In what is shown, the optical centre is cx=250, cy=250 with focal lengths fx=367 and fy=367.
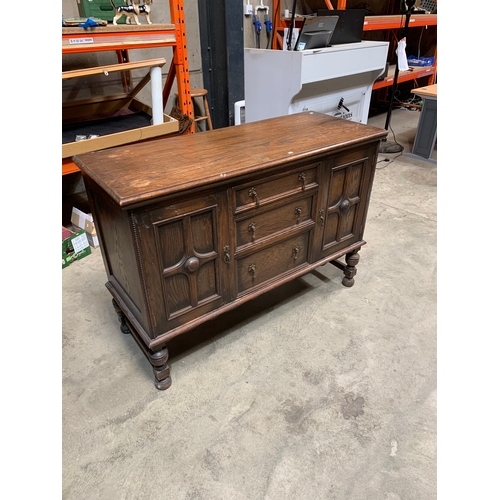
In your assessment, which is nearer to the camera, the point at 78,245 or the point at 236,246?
the point at 236,246

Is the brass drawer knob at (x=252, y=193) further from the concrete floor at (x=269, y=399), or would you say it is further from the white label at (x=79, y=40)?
the white label at (x=79, y=40)

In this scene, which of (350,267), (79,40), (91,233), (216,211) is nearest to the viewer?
(216,211)

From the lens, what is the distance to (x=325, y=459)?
1254 mm

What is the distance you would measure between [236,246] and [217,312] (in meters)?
0.29

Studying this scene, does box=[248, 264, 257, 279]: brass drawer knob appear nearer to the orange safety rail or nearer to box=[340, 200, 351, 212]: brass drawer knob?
box=[340, 200, 351, 212]: brass drawer knob

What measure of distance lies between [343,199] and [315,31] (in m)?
1.73

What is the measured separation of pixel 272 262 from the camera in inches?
63.6

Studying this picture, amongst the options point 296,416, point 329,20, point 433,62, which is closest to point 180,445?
point 296,416

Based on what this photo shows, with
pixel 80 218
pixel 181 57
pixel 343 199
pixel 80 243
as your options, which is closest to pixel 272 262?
pixel 343 199

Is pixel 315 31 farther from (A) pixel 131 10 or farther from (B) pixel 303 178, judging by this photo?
(B) pixel 303 178

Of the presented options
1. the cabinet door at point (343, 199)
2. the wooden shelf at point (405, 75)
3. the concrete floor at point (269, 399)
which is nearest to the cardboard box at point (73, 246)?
the concrete floor at point (269, 399)

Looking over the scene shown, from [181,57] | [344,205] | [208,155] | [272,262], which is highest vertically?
[181,57]

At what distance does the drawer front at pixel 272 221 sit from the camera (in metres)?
1.43

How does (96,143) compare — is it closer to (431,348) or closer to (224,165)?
(224,165)
